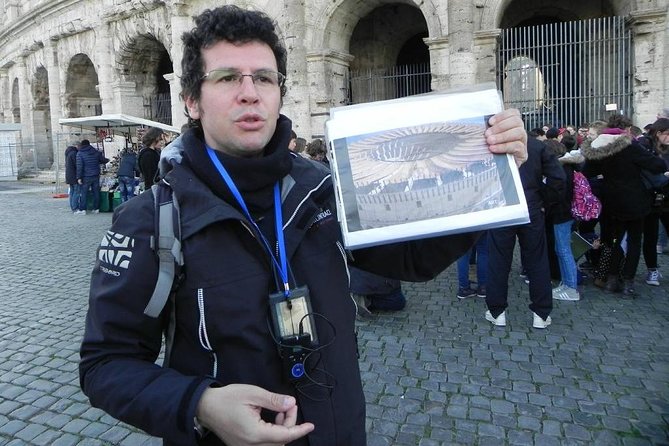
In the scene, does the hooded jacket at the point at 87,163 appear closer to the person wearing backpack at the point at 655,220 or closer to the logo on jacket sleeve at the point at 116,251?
the person wearing backpack at the point at 655,220

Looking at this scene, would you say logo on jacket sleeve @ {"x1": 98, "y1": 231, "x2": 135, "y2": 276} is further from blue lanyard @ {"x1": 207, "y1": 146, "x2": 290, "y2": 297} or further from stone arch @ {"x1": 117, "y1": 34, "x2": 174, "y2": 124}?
stone arch @ {"x1": 117, "y1": 34, "x2": 174, "y2": 124}

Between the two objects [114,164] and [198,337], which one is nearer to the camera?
[198,337]

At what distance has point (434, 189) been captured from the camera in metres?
1.25

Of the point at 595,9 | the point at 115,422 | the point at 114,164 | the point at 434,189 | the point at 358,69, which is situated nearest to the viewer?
the point at 434,189

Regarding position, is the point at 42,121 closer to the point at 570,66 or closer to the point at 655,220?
the point at 570,66

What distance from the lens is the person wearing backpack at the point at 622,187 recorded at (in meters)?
4.98

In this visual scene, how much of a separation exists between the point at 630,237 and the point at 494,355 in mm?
2394

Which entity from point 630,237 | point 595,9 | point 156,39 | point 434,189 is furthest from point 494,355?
point 156,39

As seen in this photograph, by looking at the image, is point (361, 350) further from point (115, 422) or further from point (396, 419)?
point (115, 422)

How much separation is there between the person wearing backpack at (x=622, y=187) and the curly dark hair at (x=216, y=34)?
14.9 ft

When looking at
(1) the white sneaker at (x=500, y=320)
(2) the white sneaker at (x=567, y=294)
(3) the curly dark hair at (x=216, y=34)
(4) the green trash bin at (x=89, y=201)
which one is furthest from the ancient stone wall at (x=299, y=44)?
(3) the curly dark hair at (x=216, y=34)

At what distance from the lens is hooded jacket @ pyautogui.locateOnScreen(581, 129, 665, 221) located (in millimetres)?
4961

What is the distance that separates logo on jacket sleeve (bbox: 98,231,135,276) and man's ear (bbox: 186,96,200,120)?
1.35 feet

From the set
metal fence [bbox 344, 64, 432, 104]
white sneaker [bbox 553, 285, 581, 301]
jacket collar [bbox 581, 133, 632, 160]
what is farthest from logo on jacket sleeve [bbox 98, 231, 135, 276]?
metal fence [bbox 344, 64, 432, 104]
